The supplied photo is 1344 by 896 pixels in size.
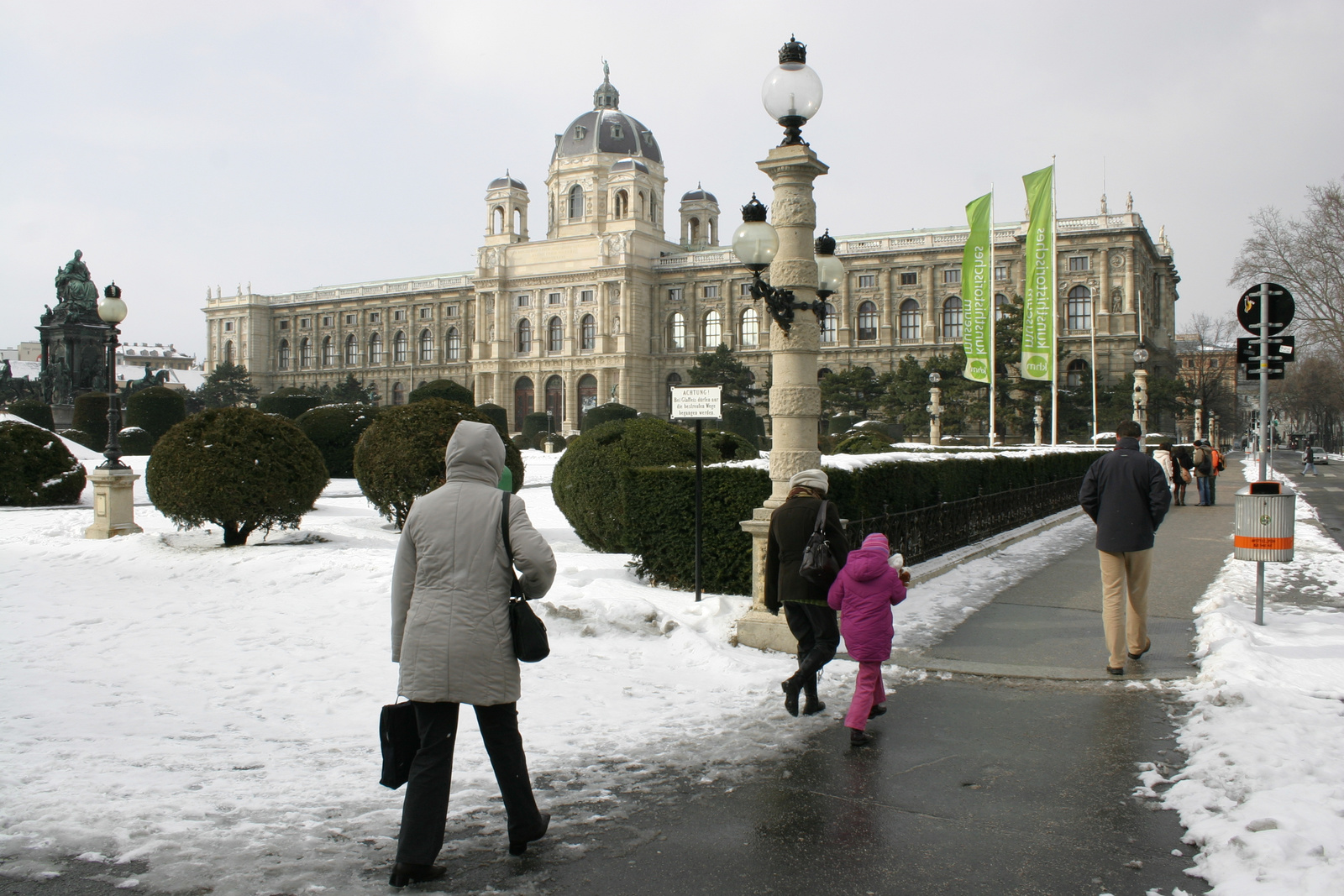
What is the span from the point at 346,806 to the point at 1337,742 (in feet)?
15.3

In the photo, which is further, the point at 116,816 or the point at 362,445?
the point at 362,445

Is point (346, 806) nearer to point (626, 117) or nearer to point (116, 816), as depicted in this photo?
point (116, 816)

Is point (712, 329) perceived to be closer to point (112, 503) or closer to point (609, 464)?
point (112, 503)

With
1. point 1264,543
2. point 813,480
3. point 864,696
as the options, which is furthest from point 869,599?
point 1264,543

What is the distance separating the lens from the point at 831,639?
564 centimetres

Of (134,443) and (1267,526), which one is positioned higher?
(134,443)

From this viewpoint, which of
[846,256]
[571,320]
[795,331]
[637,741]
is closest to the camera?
[637,741]

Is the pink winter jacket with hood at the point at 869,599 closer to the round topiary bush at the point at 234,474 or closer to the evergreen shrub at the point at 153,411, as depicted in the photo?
the round topiary bush at the point at 234,474

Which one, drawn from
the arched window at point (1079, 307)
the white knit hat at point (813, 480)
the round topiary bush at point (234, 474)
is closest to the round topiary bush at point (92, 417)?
the round topiary bush at point (234, 474)

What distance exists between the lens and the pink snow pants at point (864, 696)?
Answer: 5.15m

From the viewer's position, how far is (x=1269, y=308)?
311 inches

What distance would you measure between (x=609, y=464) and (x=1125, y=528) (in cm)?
537

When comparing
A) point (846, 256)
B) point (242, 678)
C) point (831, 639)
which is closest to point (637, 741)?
point (831, 639)

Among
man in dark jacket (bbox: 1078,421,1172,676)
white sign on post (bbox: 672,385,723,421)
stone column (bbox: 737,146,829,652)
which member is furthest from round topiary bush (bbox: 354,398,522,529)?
man in dark jacket (bbox: 1078,421,1172,676)
